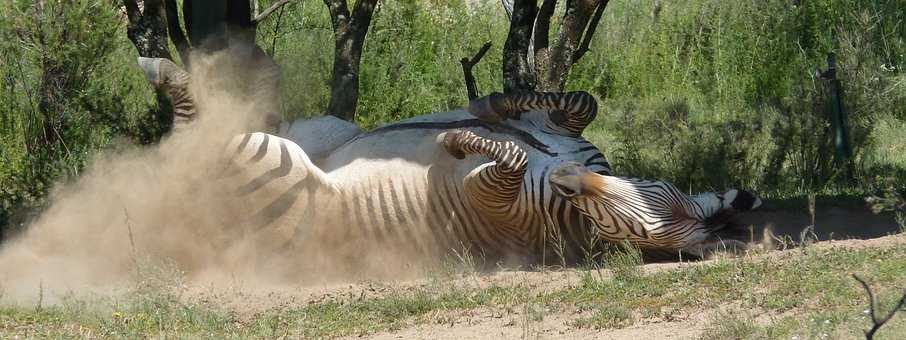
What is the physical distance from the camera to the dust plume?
7203 mm

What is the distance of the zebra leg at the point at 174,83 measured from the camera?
7277mm

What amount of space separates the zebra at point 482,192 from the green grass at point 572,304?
574 millimetres

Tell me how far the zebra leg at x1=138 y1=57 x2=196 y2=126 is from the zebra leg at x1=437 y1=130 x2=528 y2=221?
160cm

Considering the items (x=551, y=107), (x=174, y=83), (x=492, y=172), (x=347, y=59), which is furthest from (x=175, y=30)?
(x=492, y=172)

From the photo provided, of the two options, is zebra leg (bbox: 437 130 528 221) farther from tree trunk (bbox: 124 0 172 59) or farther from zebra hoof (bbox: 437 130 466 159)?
tree trunk (bbox: 124 0 172 59)

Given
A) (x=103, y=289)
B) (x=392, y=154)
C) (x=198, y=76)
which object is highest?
(x=198, y=76)

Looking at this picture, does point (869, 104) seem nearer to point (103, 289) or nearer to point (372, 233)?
point (372, 233)

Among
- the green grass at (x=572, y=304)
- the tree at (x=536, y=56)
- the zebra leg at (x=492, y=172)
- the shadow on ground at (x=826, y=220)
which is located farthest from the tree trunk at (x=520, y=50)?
the green grass at (x=572, y=304)

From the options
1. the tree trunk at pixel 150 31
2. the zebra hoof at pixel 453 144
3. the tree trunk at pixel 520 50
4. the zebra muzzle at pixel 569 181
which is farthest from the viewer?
the tree trunk at pixel 520 50

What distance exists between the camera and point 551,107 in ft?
24.8

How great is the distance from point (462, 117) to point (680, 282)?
232cm

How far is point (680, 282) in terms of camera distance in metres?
5.96

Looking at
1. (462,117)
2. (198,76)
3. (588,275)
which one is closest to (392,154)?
(462,117)

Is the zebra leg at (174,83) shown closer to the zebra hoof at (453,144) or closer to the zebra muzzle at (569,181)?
the zebra hoof at (453,144)
